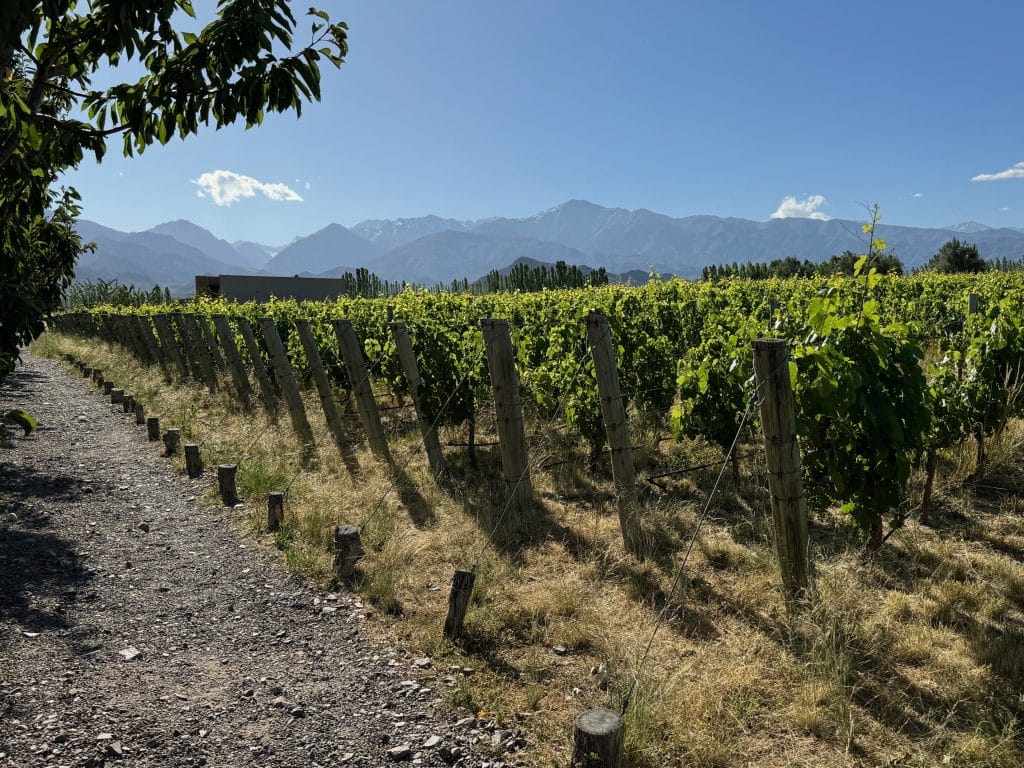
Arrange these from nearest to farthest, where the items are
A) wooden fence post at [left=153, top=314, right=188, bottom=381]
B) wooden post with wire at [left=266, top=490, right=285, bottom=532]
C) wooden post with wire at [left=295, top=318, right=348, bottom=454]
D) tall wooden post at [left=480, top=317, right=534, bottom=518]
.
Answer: tall wooden post at [left=480, top=317, right=534, bottom=518] → wooden post with wire at [left=266, top=490, right=285, bottom=532] → wooden post with wire at [left=295, top=318, right=348, bottom=454] → wooden fence post at [left=153, top=314, right=188, bottom=381]

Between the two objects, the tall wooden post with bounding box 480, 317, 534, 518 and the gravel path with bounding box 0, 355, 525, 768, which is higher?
the tall wooden post with bounding box 480, 317, 534, 518

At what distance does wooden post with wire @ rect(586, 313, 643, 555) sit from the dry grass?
7.5 inches

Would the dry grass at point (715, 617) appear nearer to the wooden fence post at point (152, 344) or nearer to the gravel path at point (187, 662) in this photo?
the gravel path at point (187, 662)

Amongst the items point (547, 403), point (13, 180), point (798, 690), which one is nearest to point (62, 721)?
point (13, 180)

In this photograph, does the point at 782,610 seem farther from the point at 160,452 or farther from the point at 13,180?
the point at 160,452

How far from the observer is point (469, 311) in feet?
34.6

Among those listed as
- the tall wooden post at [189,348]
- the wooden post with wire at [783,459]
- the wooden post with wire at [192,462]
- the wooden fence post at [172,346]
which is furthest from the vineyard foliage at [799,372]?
the wooden fence post at [172,346]

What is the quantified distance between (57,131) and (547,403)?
5.47m

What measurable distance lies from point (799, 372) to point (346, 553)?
3.41 m

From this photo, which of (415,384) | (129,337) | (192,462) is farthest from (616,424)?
(129,337)

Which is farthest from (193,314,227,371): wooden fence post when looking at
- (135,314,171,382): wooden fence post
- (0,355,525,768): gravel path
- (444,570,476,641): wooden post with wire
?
(444,570,476,641): wooden post with wire

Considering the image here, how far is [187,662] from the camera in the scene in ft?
12.4

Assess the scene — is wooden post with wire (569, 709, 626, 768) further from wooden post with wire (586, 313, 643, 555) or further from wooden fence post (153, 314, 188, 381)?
wooden fence post (153, 314, 188, 381)

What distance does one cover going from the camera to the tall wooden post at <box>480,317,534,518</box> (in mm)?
5586
